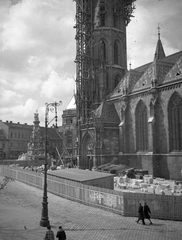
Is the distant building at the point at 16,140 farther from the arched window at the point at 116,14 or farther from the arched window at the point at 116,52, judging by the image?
the arched window at the point at 116,14

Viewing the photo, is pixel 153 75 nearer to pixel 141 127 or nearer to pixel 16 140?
pixel 141 127

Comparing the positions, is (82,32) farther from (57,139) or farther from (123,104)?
(57,139)

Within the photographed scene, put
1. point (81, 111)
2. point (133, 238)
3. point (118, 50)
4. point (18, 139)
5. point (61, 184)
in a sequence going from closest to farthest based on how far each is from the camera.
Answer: point (133, 238) → point (61, 184) → point (81, 111) → point (118, 50) → point (18, 139)

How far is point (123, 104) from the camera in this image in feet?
149

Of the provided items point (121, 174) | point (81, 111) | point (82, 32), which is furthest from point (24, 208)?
point (82, 32)

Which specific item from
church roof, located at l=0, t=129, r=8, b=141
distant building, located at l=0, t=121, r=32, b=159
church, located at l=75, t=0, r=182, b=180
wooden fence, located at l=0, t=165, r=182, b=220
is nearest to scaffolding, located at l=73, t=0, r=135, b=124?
church, located at l=75, t=0, r=182, b=180

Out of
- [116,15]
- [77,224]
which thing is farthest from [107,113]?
[77,224]

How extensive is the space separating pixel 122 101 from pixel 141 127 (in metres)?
6.27

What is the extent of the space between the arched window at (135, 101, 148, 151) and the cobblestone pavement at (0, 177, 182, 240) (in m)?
22.3

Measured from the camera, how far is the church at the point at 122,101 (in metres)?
36.9

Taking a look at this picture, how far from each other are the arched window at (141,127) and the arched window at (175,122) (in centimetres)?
511

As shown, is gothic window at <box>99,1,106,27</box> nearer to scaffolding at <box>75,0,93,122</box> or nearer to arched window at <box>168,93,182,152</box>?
scaffolding at <box>75,0,93,122</box>

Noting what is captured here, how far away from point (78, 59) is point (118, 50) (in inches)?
366

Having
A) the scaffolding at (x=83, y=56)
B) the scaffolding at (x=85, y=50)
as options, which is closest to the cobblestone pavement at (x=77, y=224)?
the scaffolding at (x=85, y=50)
